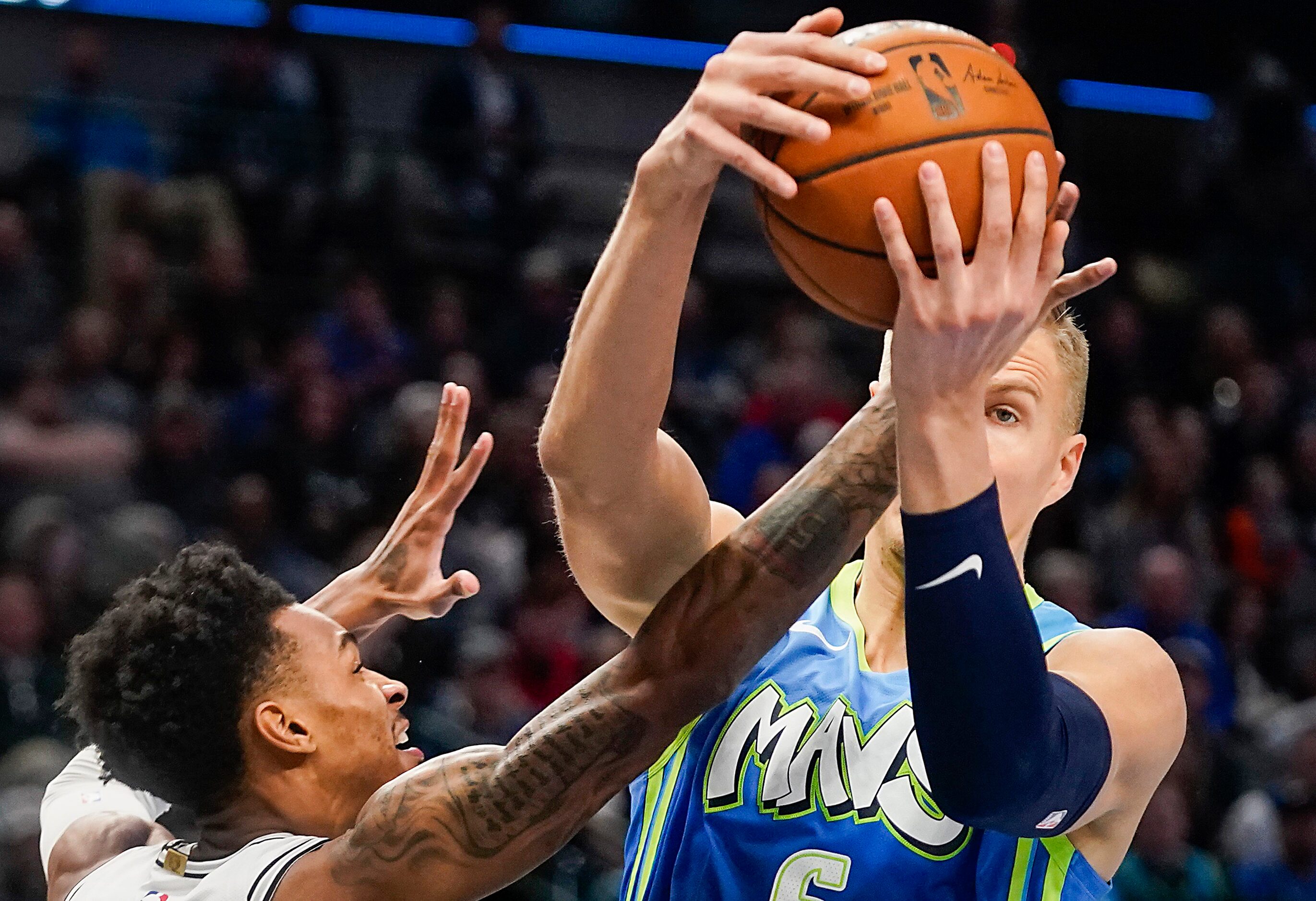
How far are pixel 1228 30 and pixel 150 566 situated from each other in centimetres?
883

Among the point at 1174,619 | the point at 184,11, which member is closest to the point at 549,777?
the point at 1174,619

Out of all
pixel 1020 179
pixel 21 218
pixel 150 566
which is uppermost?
pixel 1020 179

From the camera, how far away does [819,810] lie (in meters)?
2.40

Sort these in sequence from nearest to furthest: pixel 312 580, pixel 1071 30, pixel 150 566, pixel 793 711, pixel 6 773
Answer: pixel 793 711
pixel 6 773
pixel 150 566
pixel 312 580
pixel 1071 30

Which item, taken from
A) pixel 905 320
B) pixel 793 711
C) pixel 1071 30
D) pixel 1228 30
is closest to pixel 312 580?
pixel 793 711

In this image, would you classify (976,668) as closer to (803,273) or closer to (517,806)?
(803,273)

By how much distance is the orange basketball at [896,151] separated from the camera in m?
1.88

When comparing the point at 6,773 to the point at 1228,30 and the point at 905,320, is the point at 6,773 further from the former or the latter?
the point at 1228,30

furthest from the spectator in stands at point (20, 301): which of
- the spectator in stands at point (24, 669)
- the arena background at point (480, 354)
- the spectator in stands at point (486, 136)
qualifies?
the spectator in stands at point (486, 136)

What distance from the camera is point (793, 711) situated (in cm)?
253

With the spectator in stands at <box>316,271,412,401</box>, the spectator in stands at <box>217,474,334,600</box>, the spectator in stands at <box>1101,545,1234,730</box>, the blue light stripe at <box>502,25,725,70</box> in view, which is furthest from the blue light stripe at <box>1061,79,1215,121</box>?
the spectator in stands at <box>217,474,334,600</box>

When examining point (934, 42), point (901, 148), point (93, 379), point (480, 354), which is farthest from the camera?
point (480, 354)

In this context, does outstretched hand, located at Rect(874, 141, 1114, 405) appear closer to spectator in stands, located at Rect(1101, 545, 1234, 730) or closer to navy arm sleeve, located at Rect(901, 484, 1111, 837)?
navy arm sleeve, located at Rect(901, 484, 1111, 837)

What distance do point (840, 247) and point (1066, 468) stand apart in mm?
1028
